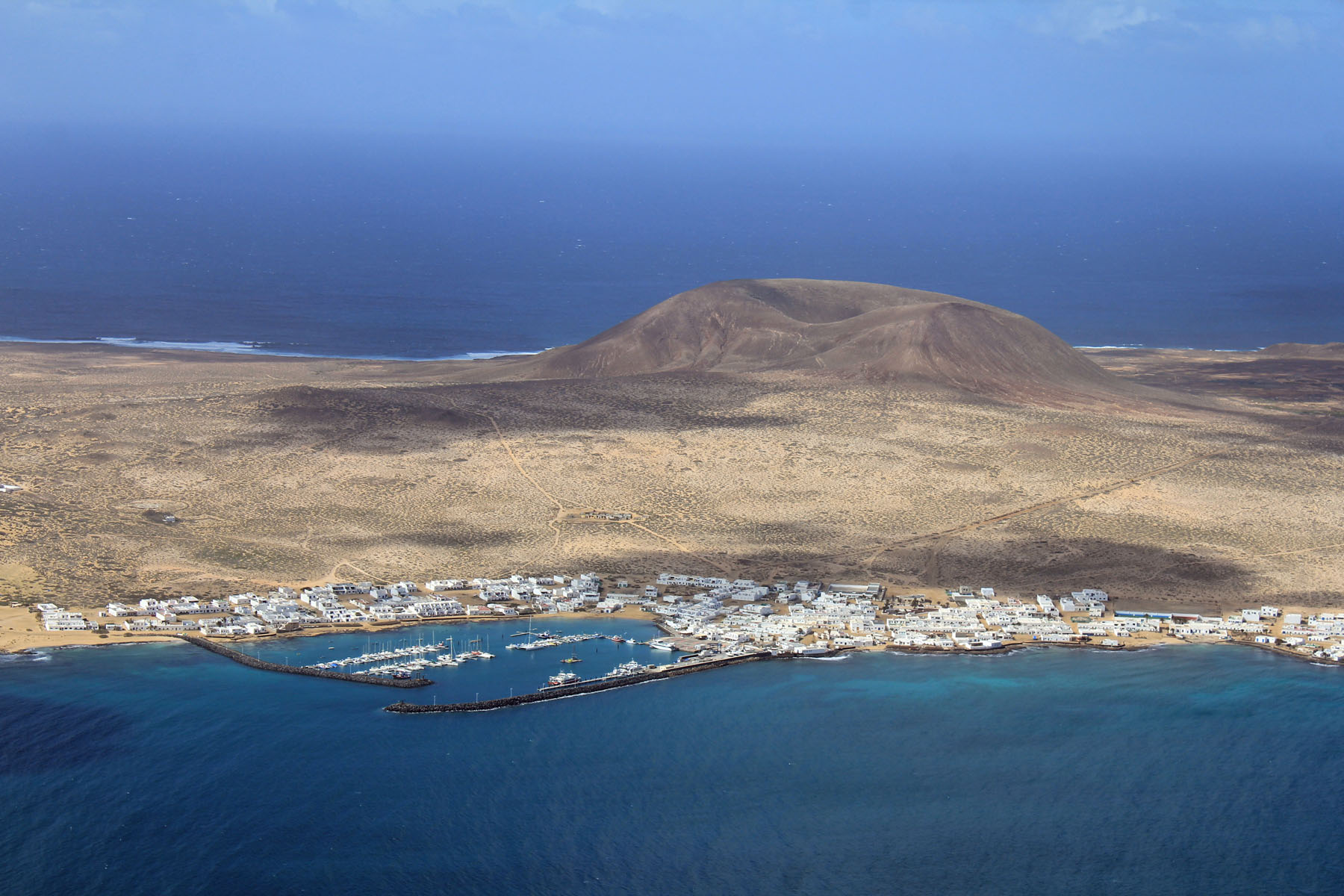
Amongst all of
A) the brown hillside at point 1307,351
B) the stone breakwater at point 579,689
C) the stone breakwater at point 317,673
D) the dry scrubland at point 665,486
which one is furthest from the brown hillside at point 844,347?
the stone breakwater at point 317,673

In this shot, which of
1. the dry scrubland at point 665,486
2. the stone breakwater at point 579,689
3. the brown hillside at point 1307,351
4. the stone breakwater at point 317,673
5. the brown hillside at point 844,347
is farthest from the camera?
the brown hillside at point 1307,351

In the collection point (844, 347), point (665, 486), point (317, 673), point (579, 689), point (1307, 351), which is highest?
point (844, 347)

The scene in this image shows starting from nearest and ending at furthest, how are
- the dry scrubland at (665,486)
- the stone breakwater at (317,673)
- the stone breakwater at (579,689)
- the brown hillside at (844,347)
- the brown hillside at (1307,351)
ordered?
the stone breakwater at (579,689)
the stone breakwater at (317,673)
the dry scrubland at (665,486)
the brown hillside at (844,347)
the brown hillside at (1307,351)

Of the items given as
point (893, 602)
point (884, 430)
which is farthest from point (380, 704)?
point (884, 430)

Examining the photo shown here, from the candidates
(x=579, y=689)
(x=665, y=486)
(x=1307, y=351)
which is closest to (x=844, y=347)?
(x=665, y=486)

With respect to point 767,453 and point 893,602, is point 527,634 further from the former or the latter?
point 767,453

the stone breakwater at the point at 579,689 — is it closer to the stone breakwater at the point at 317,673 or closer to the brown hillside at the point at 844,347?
the stone breakwater at the point at 317,673

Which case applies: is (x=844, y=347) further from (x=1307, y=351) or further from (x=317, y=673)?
(x=1307, y=351)
